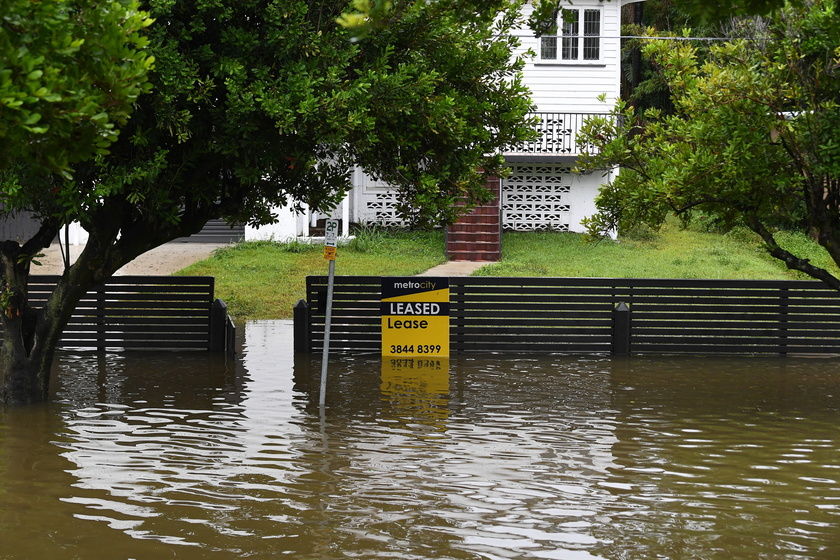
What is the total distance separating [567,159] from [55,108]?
922 inches

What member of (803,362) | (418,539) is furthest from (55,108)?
(803,362)

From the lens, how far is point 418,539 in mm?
7367

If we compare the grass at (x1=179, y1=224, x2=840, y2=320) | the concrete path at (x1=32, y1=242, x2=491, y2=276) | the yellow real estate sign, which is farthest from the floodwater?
the concrete path at (x1=32, y1=242, x2=491, y2=276)

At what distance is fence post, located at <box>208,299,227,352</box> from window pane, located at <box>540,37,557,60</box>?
15719 millimetres

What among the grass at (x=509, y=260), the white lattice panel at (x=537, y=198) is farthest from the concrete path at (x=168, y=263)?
the white lattice panel at (x=537, y=198)

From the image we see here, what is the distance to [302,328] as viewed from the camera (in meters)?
15.9

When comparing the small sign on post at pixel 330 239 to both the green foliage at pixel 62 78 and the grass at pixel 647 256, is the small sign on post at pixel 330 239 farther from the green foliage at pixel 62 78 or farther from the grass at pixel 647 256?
the grass at pixel 647 256

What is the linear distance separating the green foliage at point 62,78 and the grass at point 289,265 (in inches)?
519

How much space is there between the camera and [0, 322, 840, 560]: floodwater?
7371 millimetres

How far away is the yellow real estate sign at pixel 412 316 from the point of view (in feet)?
50.8

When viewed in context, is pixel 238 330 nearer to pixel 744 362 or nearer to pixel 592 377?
pixel 592 377

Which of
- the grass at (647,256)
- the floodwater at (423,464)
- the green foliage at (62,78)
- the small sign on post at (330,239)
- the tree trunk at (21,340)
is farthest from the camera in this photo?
the grass at (647,256)

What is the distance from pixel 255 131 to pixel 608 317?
728 centimetres

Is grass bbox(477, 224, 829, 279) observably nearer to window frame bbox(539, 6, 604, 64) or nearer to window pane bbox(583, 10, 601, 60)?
window frame bbox(539, 6, 604, 64)
